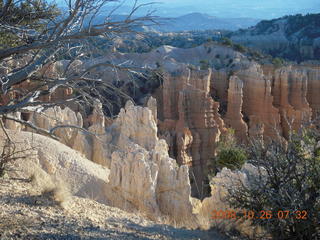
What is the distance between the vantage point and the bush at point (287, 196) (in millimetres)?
5305

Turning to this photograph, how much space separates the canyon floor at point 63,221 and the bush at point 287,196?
0.81 meters

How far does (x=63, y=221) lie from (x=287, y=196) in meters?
3.03

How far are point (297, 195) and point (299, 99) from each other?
2385 cm

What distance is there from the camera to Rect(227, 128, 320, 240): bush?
5.30m

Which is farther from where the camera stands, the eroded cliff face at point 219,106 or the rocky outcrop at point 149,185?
the eroded cliff face at point 219,106

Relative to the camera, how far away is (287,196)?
17.7ft

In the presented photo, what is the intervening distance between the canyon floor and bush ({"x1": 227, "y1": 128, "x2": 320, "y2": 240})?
814mm

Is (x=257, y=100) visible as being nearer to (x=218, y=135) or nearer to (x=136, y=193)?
(x=218, y=135)

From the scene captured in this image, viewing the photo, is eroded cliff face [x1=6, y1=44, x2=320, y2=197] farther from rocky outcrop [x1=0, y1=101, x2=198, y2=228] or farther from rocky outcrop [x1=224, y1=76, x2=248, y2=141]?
rocky outcrop [x1=0, y1=101, x2=198, y2=228]

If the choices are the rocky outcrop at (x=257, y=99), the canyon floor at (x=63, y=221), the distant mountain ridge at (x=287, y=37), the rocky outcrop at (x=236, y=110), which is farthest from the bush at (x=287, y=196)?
the distant mountain ridge at (x=287, y=37)

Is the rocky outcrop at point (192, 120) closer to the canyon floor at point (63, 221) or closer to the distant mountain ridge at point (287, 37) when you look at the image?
the canyon floor at point (63, 221)
